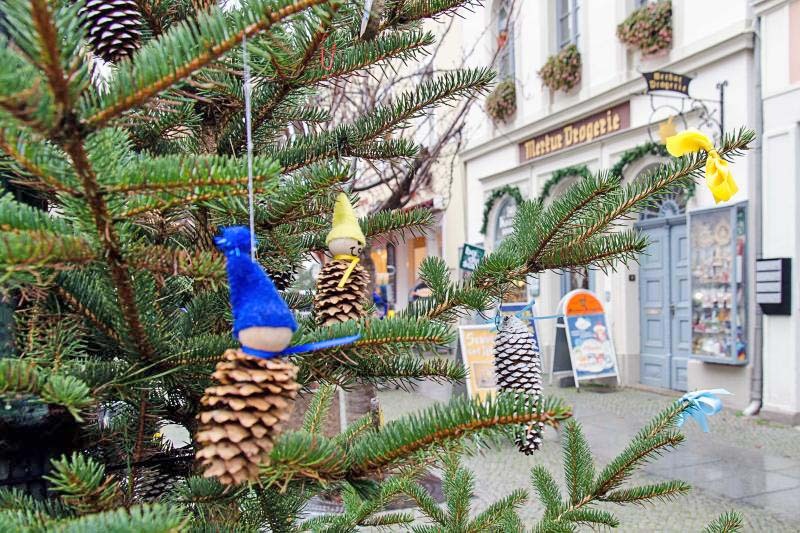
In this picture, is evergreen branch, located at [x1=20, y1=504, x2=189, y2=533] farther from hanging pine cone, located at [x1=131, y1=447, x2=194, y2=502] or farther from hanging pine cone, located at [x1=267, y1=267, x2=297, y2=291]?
hanging pine cone, located at [x1=267, y1=267, x2=297, y2=291]

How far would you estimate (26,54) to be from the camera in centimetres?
58

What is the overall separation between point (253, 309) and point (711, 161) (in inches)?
38.7

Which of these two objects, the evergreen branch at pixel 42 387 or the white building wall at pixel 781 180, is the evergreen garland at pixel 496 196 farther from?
the evergreen branch at pixel 42 387

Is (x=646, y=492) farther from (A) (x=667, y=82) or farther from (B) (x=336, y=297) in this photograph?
(A) (x=667, y=82)

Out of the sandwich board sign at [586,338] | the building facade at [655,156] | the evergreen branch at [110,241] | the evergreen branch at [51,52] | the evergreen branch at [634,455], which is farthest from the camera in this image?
the sandwich board sign at [586,338]

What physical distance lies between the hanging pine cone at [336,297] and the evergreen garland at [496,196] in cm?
1099

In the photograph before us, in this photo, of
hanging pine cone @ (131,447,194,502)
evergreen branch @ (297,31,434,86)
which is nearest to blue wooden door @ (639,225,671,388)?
evergreen branch @ (297,31,434,86)

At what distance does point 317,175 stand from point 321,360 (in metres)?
0.30

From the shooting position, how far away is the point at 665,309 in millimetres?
9125

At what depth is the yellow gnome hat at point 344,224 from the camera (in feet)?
4.00

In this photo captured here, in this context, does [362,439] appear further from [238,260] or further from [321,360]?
[238,260]

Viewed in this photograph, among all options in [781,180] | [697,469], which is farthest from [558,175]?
[697,469]

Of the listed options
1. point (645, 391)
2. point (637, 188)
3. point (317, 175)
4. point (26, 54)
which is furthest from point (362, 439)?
point (645, 391)

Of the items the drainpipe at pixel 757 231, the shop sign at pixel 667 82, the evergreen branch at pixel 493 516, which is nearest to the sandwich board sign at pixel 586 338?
the drainpipe at pixel 757 231
